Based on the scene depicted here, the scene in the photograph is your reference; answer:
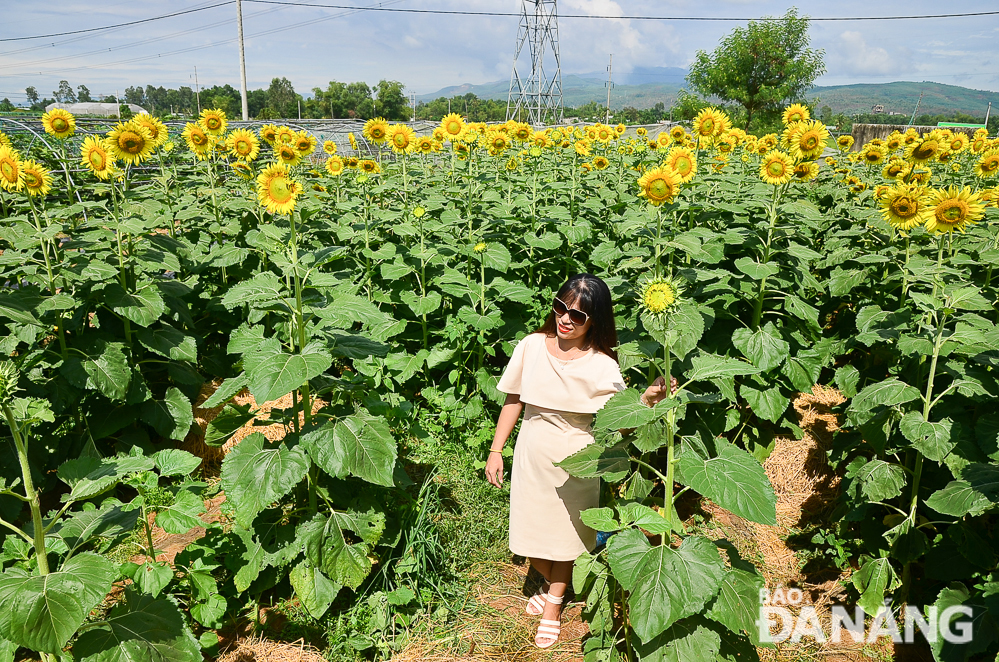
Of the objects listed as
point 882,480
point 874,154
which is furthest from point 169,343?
point 874,154

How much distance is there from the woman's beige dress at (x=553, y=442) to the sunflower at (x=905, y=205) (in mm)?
1876

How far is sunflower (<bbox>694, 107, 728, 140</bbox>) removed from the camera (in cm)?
477

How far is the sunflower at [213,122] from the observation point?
5.39 meters

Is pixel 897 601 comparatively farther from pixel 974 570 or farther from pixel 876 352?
pixel 876 352

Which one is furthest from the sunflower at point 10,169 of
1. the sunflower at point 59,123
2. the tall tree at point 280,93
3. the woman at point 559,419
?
the tall tree at point 280,93

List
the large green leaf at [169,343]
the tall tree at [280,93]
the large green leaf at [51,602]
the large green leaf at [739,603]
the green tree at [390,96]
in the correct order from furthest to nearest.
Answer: the tall tree at [280,93]
the green tree at [390,96]
the large green leaf at [169,343]
the large green leaf at [739,603]
the large green leaf at [51,602]

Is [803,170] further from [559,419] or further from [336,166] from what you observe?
[336,166]

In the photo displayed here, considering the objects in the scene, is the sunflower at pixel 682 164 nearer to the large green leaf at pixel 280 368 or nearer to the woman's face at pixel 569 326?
the woman's face at pixel 569 326

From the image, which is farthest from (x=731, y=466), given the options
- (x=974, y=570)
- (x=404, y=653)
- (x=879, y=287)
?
(x=879, y=287)

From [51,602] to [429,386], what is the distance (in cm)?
328

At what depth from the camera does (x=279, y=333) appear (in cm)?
344

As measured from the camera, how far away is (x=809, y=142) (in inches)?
155

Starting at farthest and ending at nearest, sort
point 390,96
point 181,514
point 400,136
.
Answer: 1. point 390,96
2. point 400,136
3. point 181,514

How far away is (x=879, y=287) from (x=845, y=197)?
2.33 m
